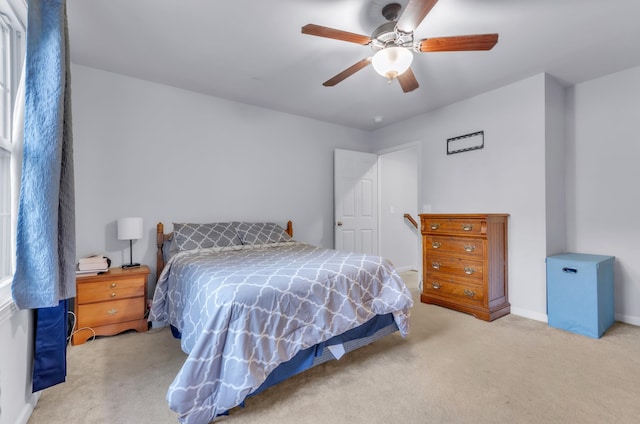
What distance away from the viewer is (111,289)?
2564 millimetres

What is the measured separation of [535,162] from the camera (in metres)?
3.00

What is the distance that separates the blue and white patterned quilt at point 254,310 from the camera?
150cm

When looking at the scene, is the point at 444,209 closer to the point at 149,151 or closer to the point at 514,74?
the point at 514,74

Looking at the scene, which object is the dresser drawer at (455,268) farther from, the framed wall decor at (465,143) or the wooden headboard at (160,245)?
the wooden headboard at (160,245)

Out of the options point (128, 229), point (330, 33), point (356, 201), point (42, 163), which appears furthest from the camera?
point (356, 201)

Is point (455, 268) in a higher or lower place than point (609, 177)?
lower

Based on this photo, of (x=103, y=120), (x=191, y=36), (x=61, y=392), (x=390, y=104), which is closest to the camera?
(x=61, y=392)

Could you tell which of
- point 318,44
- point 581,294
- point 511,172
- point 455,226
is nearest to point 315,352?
point 455,226

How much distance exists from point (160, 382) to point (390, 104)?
3.66m

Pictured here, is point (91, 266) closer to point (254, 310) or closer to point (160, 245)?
point (160, 245)

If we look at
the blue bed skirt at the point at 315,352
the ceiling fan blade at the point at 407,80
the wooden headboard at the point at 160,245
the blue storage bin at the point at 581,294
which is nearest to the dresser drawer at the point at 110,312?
the wooden headboard at the point at 160,245

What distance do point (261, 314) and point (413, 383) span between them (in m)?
1.08

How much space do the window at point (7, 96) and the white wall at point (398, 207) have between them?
4.33 meters

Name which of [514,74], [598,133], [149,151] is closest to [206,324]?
[149,151]
